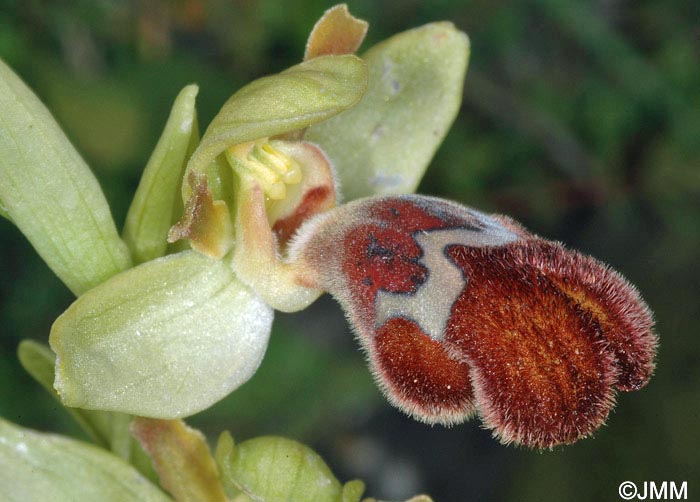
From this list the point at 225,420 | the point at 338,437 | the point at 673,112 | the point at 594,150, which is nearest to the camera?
the point at 225,420

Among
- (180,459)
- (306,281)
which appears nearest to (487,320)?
(306,281)

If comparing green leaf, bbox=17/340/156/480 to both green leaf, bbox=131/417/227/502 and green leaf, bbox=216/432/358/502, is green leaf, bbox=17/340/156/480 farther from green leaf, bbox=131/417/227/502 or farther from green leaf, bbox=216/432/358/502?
green leaf, bbox=216/432/358/502

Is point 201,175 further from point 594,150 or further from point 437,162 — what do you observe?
point 594,150

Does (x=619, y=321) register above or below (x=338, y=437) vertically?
above

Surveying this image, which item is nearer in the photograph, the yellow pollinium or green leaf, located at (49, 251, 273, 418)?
green leaf, located at (49, 251, 273, 418)

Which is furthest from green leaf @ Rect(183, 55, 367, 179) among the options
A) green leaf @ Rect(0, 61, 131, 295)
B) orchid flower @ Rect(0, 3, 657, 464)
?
green leaf @ Rect(0, 61, 131, 295)

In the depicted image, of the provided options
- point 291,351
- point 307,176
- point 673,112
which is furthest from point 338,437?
point 307,176

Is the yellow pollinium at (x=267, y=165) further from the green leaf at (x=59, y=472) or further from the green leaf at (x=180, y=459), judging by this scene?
the green leaf at (x=59, y=472)
